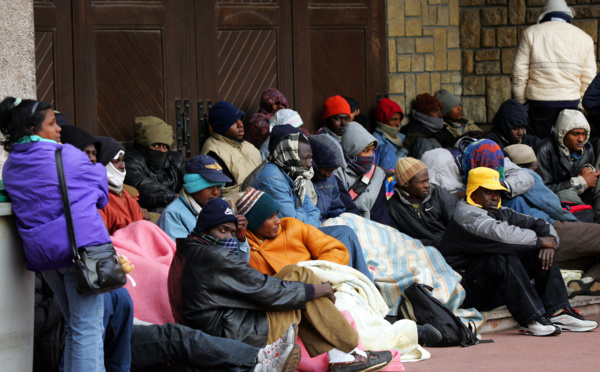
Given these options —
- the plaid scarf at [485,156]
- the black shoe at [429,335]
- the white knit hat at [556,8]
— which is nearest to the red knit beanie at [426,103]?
the white knit hat at [556,8]

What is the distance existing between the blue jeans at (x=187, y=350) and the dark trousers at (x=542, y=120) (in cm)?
557

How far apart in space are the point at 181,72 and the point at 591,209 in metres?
3.95

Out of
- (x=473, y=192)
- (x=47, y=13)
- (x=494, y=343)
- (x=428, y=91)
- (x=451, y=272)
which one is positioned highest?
(x=47, y=13)

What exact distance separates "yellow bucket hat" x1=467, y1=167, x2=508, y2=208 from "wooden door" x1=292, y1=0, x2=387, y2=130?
8.65 ft

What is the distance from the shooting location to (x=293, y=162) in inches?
267

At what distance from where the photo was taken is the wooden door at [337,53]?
9.03m

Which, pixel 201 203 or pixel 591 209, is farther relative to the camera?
pixel 591 209

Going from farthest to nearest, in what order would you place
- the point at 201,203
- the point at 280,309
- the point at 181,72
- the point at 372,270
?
the point at 181,72
the point at 372,270
the point at 201,203
the point at 280,309

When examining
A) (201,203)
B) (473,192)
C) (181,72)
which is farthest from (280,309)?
(181,72)

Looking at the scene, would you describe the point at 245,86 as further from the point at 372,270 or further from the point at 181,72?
the point at 372,270

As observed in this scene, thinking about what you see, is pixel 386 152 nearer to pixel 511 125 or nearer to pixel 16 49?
pixel 511 125

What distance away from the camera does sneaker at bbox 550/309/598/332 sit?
6555mm

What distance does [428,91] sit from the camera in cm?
983

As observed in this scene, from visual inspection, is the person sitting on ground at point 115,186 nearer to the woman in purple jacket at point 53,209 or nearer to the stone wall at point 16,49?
the stone wall at point 16,49
